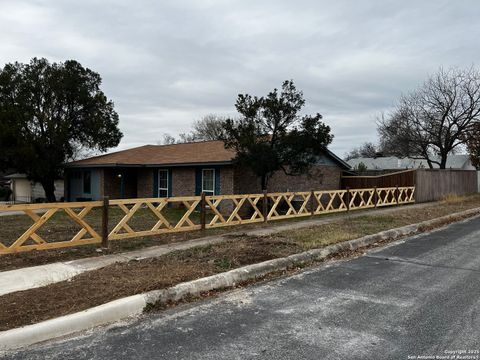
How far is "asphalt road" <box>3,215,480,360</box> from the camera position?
12.7 ft

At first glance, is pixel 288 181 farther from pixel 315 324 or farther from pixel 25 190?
pixel 25 190

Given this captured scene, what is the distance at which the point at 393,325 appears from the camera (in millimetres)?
4500

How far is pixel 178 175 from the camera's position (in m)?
21.5

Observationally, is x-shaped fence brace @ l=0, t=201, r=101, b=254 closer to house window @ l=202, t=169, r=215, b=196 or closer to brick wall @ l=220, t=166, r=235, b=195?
brick wall @ l=220, t=166, r=235, b=195

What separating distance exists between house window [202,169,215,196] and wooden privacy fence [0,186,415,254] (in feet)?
3.40

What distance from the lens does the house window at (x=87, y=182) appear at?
78.4 ft

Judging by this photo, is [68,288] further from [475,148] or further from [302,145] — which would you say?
[475,148]

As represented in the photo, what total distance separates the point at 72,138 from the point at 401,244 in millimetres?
20877

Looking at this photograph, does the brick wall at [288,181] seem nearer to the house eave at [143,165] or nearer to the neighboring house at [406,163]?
the house eave at [143,165]

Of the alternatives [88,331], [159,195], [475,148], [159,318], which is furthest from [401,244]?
[475,148]

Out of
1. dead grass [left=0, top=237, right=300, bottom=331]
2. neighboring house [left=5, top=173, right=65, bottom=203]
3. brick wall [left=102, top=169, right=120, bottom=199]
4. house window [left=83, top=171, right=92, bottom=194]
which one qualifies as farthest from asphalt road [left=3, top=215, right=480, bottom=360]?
neighboring house [left=5, top=173, right=65, bottom=203]

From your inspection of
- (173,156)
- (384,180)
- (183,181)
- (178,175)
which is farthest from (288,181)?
(173,156)

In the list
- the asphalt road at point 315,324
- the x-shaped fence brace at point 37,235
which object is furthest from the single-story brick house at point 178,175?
the asphalt road at point 315,324

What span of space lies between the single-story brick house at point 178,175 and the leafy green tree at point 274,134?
173 cm
